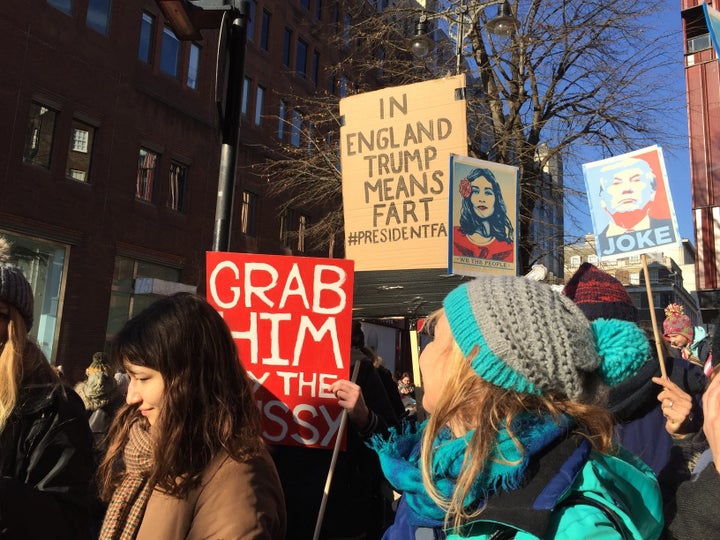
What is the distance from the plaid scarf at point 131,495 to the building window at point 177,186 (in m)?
18.6

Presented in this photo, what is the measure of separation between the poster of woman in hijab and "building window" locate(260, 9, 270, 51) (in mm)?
19967

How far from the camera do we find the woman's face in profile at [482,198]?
592cm

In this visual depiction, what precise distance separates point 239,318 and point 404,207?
2.96 m

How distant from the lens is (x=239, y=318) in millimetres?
3451

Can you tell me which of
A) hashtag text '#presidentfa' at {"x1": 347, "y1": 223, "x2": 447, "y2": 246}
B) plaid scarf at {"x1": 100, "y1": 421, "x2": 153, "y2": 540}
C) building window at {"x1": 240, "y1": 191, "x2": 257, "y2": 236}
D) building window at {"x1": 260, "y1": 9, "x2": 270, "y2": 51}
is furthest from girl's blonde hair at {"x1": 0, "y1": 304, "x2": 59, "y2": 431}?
building window at {"x1": 260, "y1": 9, "x2": 270, "y2": 51}

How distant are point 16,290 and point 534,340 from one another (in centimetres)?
194

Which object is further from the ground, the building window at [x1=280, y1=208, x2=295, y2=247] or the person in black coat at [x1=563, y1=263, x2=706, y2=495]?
the building window at [x1=280, y1=208, x2=295, y2=247]

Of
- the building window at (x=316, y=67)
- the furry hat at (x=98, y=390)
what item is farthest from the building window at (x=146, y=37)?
the furry hat at (x=98, y=390)

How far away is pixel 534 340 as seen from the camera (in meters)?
1.48

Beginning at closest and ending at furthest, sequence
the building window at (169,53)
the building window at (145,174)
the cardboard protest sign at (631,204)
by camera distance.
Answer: the cardboard protest sign at (631,204) → the building window at (145,174) → the building window at (169,53)

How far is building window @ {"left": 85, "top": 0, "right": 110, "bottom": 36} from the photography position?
674 inches

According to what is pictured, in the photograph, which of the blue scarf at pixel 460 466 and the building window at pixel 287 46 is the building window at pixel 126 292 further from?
the blue scarf at pixel 460 466

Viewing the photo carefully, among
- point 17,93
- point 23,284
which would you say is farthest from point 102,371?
point 17,93

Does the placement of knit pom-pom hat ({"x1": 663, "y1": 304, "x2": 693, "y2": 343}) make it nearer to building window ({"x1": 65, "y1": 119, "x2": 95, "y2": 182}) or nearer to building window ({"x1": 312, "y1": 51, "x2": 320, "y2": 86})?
building window ({"x1": 65, "y1": 119, "x2": 95, "y2": 182})
